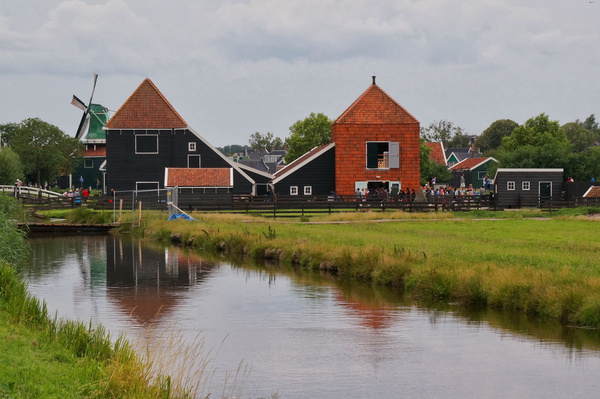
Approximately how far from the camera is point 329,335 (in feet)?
58.7

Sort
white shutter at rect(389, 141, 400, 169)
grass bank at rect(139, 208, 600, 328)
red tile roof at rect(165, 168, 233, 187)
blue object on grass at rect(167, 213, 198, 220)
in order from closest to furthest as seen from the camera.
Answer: grass bank at rect(139, 208, 600, 328), blue object on grass at rect(167, 213, 198, 220), white shutter at rect(389, 141, 400, 169), red tile roof at rect(165, 168, 233, 187)

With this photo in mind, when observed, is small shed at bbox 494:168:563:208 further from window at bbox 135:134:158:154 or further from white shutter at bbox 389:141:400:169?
window at bbox 135:134:158:154

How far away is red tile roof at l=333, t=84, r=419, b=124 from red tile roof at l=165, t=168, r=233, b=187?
9.72 m

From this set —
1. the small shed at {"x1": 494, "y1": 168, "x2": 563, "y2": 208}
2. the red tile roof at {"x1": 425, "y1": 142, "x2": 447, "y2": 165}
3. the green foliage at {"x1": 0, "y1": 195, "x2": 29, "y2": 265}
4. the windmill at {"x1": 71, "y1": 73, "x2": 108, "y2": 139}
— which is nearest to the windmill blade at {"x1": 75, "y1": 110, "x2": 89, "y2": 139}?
the windmill at {"x1": 71, "y1": 73, "x2": 108, "y2": 139}

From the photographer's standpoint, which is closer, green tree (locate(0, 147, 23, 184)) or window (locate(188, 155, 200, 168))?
window (locate(188, 155, 200, 168))

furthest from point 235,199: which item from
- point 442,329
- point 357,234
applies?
point 442,329

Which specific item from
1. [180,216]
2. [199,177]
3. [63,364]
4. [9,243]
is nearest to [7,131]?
[199,177]

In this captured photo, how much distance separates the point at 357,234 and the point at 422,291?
1371 cm

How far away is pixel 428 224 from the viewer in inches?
1737

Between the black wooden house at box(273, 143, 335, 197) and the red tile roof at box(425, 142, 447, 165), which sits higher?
the red tile roof at box(425, 142, 447, 165)

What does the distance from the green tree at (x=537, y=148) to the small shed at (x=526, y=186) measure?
11949mm

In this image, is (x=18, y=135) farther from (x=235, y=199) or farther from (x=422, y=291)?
(x=422, y=291)

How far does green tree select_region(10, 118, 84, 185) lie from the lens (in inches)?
4023

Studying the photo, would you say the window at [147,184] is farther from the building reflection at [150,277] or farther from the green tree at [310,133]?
the green tree at [310,133]
